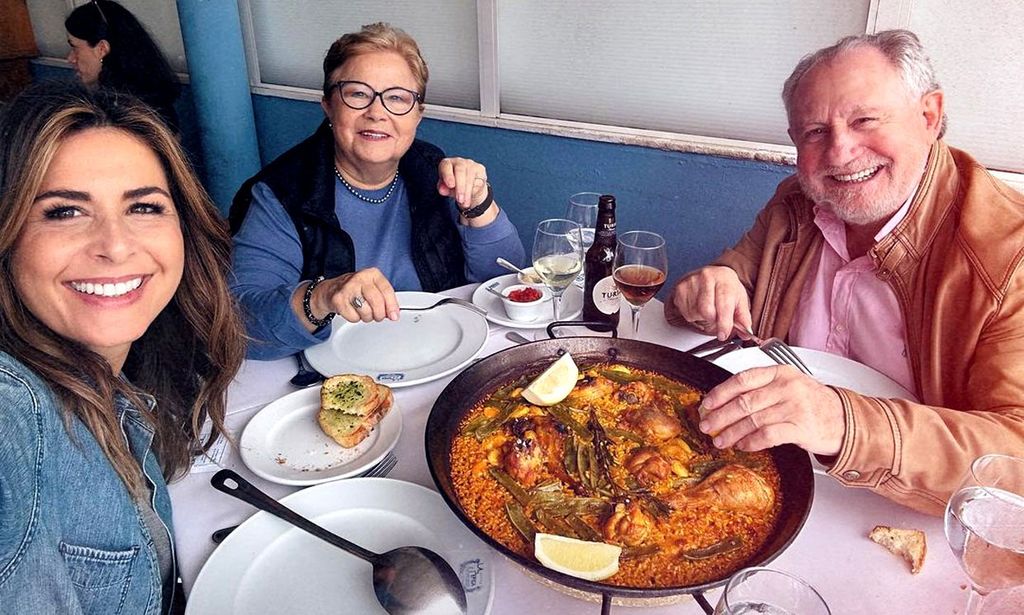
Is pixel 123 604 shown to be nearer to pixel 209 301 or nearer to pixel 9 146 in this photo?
pixel 209 301

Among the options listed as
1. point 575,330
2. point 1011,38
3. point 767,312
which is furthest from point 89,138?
point 1011,38

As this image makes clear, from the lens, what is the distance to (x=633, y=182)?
3740 mm

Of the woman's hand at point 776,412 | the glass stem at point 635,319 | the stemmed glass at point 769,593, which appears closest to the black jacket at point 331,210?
the glass stem at point 635,319

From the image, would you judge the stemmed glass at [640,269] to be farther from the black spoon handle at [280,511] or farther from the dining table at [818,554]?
the black spoon handle at [280,511]

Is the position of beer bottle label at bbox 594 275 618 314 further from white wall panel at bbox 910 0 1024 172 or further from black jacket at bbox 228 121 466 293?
white wall panel at bbox 910 0 1024 172

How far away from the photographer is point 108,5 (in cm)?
538

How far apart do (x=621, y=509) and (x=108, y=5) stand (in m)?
6.25

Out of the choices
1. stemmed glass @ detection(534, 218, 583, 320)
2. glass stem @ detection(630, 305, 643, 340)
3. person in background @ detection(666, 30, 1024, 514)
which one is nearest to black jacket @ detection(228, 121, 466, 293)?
stemmed glass @ detection(534, 218, 583, 320)

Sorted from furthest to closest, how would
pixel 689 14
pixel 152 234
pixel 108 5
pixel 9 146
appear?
pixel 108 5 → pixel 689 14 → pixel 152 234 → pixel 9 146

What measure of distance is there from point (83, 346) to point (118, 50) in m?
5.26

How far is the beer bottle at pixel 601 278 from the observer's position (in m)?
2.05

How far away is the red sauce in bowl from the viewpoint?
2203 millimetres

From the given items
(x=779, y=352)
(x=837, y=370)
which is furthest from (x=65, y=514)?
(x=837, y=370)

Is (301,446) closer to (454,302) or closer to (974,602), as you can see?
(454,302)
